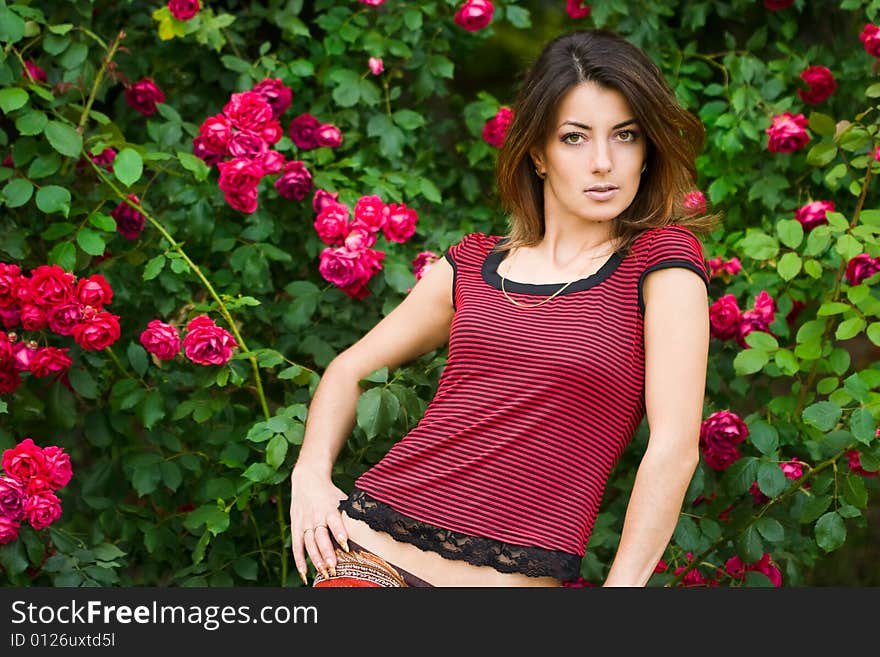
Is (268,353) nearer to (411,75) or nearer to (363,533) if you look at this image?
(363,533)

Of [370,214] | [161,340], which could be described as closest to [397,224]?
[370,214]

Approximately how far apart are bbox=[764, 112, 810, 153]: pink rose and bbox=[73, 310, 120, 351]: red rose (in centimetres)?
173

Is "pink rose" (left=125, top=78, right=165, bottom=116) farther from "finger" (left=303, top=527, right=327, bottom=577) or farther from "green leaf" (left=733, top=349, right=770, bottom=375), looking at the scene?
"green leaf" (left=733, top=349, right=770, bottom=375)

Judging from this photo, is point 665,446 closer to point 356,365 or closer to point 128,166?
point 356,365

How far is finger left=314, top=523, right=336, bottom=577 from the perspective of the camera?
1978mm

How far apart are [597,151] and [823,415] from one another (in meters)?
0.70

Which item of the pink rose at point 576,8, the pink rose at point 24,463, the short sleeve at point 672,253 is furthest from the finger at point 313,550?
the pink rose at point 576,8

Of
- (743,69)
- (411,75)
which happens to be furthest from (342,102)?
(743,69)

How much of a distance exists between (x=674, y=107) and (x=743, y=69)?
1219mm

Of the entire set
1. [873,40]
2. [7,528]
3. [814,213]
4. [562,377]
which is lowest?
[7,528]

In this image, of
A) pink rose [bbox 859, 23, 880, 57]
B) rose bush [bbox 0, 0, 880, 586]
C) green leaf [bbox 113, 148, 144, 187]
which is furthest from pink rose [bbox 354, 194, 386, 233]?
pink rose [bbox 859, 23, 880, 57]

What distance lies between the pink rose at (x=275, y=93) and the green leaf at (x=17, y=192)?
64 cm

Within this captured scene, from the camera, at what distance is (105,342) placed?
8.00 feet

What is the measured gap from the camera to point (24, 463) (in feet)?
7.50
